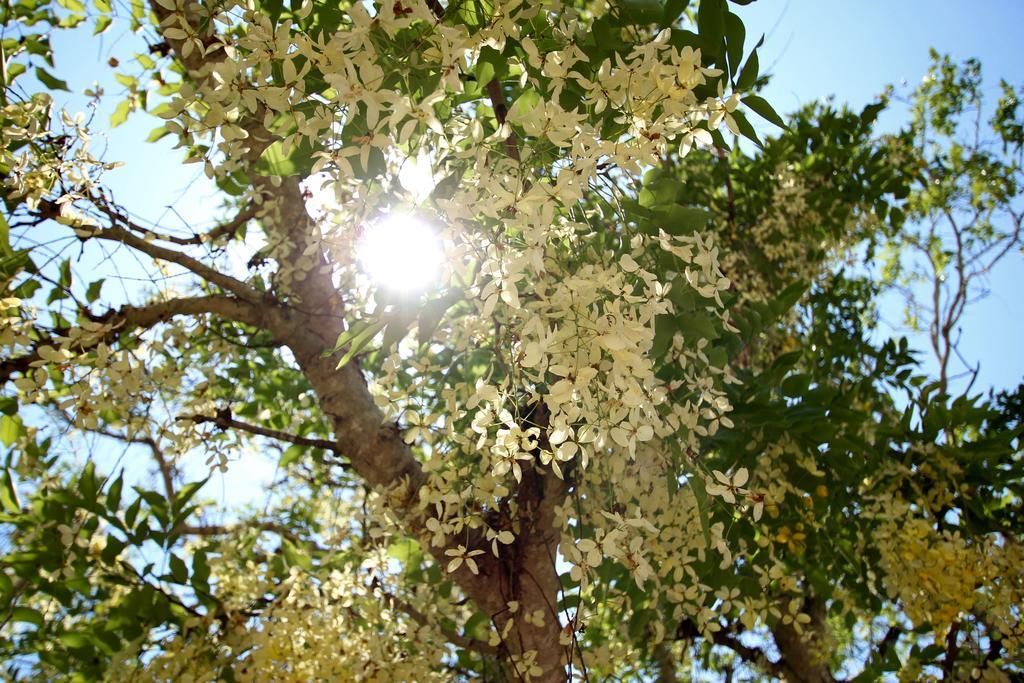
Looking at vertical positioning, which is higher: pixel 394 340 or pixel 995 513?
pixel 394 340

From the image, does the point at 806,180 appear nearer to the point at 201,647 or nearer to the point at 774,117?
the point at 774,117

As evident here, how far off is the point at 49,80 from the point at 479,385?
1.94 metres

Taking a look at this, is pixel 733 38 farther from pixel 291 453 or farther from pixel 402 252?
pixel 291 453

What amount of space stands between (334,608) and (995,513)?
1956 mm

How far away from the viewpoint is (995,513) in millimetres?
2008

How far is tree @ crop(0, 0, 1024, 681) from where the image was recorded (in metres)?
1.01

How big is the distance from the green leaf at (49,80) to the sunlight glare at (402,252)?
1.60 metres

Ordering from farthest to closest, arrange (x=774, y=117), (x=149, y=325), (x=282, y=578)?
(x=282, y=578) → (x=149, y=325) → (x=774, y=117)

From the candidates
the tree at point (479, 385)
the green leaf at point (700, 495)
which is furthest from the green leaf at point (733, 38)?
the green leaf at point (700, 495)

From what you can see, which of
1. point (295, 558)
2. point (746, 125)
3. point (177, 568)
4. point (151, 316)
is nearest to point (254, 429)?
point (151, 316)

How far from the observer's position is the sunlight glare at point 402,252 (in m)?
1.05

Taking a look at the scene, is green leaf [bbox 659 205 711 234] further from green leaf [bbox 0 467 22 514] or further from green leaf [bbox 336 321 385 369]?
green leaf [bbox 0 467 22 514]

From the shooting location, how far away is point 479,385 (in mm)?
1103

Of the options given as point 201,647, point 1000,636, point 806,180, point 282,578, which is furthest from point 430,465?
point 806,180
